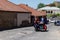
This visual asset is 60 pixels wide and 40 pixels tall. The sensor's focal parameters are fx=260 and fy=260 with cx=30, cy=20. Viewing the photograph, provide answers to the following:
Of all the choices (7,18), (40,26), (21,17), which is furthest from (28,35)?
(21,17)

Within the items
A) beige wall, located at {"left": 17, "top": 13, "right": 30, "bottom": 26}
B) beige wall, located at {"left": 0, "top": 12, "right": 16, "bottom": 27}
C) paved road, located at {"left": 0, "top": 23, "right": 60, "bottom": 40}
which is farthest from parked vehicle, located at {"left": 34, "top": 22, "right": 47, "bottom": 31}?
beige wall, located at {"left": 17, "top": 13, "right": 30, "bottom": 26}

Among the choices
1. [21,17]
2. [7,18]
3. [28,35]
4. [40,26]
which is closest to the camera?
[28,35]

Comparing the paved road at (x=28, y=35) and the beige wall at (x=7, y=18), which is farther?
the beige wall at (x=7, y=18)

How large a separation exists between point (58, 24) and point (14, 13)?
36.1 feet

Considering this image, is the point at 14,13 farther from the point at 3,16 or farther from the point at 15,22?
the point at 3,16

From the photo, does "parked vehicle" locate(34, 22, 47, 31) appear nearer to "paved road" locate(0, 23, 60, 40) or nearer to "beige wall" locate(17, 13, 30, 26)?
"paved road" locate(0, 23, 60, 40)

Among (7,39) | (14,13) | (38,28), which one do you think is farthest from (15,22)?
(7,39)

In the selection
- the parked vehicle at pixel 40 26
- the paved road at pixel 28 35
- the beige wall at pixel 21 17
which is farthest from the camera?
the beige wall at pixel 21 17

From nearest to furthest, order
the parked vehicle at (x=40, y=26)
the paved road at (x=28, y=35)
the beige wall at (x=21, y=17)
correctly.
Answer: the paved road at (x=28, y=35), the parked vehicle at (x=40, y=26), the beige wall at (x=21, y=17)

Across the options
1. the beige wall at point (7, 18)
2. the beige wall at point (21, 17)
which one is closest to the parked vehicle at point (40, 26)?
the beige wall at point (7, 18)

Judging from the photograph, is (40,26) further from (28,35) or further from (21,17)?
(21,17)

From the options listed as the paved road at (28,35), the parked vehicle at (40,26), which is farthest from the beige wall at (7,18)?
the paved road at (28,35)

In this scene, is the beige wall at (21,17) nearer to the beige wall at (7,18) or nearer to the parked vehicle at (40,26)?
the beige wall at (7,18)

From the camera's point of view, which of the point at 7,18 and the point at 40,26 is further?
the point at 7,18
